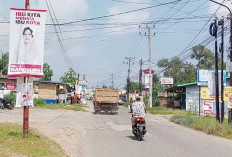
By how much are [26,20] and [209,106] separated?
17.5m

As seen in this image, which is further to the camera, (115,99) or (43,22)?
(115,99)

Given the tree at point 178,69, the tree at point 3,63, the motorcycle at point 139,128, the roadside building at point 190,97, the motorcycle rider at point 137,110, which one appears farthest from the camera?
the tree at point 178,69

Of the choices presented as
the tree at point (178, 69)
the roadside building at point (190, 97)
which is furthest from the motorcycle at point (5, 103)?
the tree at point (178, 69)

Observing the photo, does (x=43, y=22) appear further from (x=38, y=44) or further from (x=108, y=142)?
(x=108, y=142)

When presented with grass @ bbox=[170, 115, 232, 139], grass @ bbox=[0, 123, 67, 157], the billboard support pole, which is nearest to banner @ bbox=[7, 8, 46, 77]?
the billboard support pole

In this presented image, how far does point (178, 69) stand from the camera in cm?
8881

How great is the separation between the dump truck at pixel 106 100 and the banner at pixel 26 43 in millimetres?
24624

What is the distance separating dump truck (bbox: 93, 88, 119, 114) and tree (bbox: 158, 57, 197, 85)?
4831 centimetres

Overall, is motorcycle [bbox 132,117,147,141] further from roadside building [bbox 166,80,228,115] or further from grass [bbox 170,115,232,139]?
roadside building [bbox 166,80,228,115]

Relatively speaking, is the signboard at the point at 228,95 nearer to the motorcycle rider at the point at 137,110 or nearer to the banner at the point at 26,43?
the motorcycle rider at the point at 137,110

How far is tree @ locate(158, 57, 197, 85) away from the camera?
280 ft

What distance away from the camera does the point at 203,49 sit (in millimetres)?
85438

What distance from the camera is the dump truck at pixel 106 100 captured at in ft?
123

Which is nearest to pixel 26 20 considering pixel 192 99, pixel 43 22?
pixel 43 22
